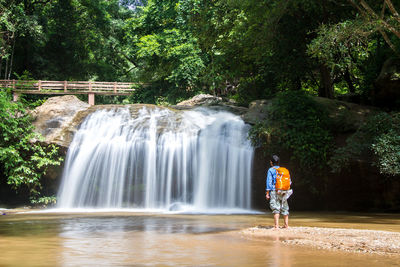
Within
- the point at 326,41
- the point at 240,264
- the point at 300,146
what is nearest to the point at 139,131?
the point at 300,146

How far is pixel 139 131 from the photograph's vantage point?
16750 mm

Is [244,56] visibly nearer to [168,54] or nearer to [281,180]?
[168,54]

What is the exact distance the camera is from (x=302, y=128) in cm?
1515

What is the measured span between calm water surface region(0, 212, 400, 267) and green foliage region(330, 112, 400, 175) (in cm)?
370

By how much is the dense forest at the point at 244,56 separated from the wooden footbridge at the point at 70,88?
2.86m

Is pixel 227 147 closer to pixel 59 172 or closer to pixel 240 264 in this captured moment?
pixel 59 172

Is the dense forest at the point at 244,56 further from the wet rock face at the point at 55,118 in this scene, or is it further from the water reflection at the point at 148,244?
the water reflection at the point at 148,244

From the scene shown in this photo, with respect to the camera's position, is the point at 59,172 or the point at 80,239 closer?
the point at 80,239

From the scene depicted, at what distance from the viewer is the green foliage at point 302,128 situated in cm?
1462

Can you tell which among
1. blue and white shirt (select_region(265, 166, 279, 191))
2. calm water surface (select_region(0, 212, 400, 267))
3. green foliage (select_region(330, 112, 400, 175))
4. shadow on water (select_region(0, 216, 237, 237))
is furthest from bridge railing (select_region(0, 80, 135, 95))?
blue and white shirt (select_region(265, 166, 279, 191))

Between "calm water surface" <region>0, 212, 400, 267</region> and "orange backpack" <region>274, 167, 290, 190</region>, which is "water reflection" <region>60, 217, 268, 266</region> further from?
"orange backpack" <region>274, 167, 290, 190</region>

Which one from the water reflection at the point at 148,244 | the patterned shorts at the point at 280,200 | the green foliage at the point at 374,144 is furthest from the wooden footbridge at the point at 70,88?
the patterned shorts at the point at 280,200

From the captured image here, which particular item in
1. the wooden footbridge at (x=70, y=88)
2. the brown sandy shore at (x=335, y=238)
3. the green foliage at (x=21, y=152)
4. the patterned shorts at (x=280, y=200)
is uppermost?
the wooden footbridge at (x=70, y=88)

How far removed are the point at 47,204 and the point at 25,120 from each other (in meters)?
3.28
